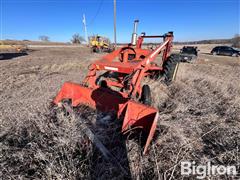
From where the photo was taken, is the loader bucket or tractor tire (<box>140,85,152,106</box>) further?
tractor tire (<box>140,85,152,106</box>)

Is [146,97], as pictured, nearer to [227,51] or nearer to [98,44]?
[98,44]

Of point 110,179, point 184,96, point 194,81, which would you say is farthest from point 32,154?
point 194,81

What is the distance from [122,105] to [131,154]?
0.85 metres

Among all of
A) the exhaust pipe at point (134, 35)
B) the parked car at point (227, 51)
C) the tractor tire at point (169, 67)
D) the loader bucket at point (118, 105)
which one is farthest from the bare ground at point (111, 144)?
the parked car at point (227, 51)

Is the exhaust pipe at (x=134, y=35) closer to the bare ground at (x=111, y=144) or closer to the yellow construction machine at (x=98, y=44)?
the bare ground at (x=111, y=144)

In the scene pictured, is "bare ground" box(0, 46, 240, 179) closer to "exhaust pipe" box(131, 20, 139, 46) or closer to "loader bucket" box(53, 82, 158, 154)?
"loader bucket" box(53, 82, 158, 154)

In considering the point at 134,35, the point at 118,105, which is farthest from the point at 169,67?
the point at 118,105

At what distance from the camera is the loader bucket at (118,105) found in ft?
7.25

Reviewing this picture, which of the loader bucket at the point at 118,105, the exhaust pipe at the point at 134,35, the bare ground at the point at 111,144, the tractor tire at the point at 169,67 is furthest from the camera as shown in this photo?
the tractor tire at the point at 169,67

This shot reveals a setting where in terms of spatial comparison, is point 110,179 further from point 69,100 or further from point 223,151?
point 69,100

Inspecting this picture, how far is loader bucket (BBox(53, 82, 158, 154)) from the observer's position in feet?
7.25

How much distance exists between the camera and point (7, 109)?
10.5 feet

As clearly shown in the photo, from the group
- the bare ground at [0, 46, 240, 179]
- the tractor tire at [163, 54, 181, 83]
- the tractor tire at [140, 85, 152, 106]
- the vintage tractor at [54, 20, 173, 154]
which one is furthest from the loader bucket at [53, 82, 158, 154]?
the tractor tire at [163, 54, 181, 83]

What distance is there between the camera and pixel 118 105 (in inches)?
107
